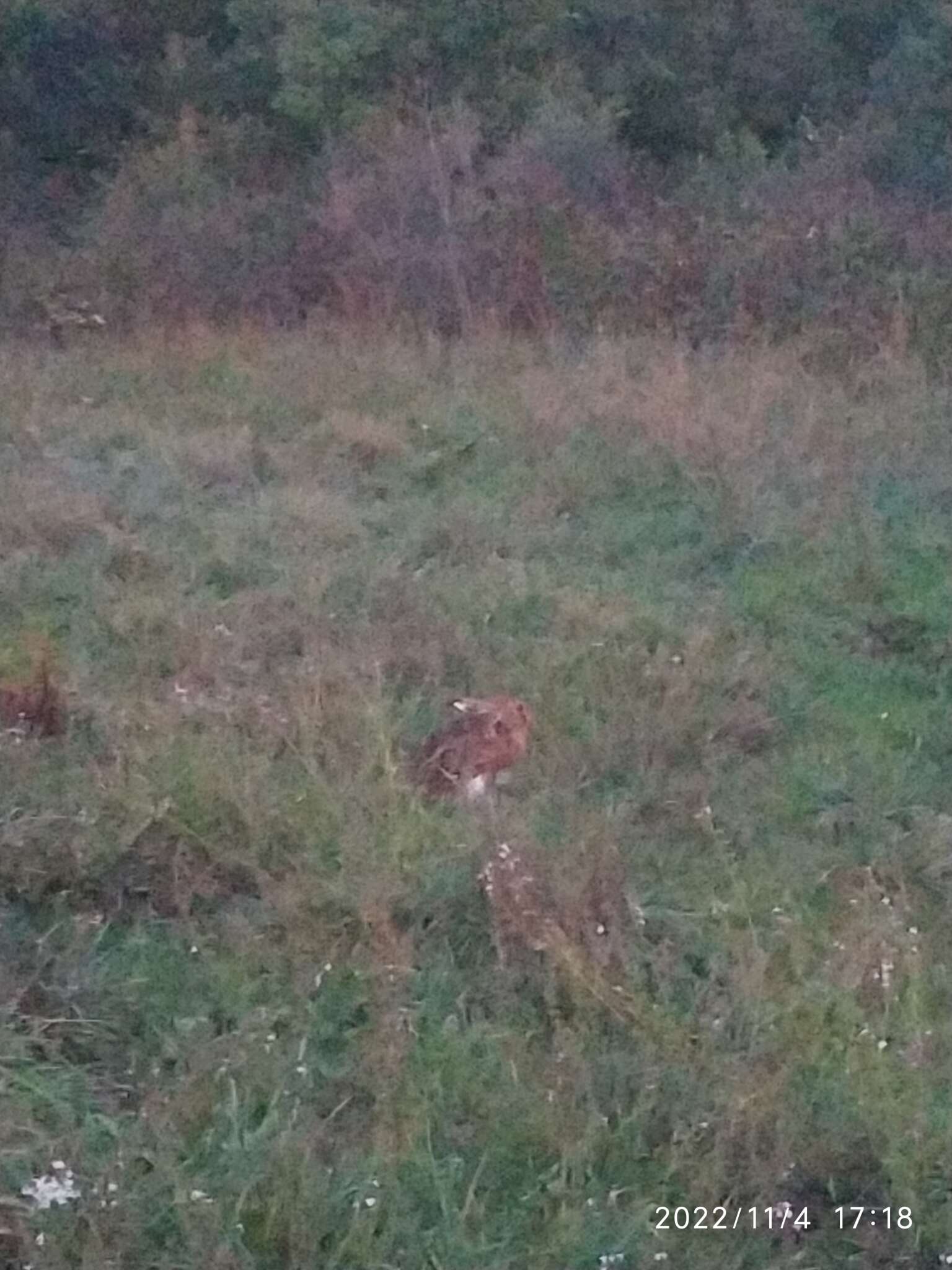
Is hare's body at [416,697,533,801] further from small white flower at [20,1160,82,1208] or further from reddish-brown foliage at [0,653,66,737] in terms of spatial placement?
small white flower at [20,1160,82,1208]

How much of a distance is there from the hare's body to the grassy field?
3.7 inches

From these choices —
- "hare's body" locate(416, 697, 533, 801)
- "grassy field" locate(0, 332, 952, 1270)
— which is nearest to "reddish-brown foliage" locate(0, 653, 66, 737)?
"grassy field" locate(0, 332, 952, 1270)

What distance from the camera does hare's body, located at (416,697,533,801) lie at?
4422mm

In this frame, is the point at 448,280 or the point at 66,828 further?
the point at 448,280

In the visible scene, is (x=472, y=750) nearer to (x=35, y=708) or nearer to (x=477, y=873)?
(x=477, y=873)

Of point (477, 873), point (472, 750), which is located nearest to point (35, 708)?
point (472, 750)

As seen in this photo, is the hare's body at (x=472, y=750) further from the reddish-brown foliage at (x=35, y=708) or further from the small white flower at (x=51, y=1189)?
the small white flower at (x=51, y=1189)

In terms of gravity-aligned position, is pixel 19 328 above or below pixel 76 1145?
below

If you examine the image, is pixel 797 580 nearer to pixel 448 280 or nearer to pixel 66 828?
pixel 66 828

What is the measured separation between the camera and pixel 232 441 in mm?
8047

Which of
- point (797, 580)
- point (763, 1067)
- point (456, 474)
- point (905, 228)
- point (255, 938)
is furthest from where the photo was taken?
point (905, 228)

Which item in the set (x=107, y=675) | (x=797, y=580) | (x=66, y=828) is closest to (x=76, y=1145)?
(x=66, y=828)

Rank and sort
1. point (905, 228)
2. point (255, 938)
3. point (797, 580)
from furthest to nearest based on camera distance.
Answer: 1. point (905, 228)
2. point (797, 580)
3. point (255, 938)

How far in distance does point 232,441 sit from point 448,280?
348 centimetres
